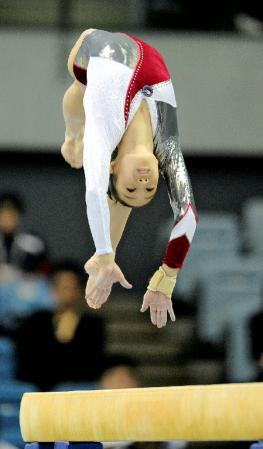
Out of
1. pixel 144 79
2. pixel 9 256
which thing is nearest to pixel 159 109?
pixel 144 79

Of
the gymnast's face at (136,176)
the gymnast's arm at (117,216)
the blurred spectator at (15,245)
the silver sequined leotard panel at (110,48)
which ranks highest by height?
the silver sequined leotard panel at (110,48)

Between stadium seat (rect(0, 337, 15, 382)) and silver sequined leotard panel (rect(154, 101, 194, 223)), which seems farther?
stadium seat (rect(0, 337, 15, 382))

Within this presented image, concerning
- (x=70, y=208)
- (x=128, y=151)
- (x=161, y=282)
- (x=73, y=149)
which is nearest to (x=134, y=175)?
(x=128, y=151)

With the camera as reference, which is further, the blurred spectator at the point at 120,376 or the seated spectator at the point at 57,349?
the seated spectator at the point at 57,349

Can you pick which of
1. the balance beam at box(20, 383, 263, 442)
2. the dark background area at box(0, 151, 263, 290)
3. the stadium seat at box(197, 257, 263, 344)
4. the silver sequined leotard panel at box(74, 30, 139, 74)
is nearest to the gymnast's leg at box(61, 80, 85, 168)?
the silver sequined leotard panel at box(74, 30, 139, 74)

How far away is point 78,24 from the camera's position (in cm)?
1118

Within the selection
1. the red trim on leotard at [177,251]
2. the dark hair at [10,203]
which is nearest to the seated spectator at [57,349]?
the dark hair at [10,203]

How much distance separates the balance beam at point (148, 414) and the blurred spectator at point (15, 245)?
13.3 ft

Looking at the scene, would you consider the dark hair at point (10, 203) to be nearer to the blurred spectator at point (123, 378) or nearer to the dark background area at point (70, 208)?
the dark background area at point (70, 208)

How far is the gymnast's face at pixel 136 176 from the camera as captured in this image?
16.6 feet

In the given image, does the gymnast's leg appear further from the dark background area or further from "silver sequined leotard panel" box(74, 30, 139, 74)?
the dark background area

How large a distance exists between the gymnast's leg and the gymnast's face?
2.21ft

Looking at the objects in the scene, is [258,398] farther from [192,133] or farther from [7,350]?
[192,133]

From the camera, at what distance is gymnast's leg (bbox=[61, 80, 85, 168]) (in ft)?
18.8
